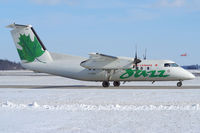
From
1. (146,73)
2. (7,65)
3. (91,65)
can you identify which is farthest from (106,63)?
(7,65)

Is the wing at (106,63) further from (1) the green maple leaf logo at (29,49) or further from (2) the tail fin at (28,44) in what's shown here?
(1) the green maple leaf logo at (29,49)

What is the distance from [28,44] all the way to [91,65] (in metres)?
6.30

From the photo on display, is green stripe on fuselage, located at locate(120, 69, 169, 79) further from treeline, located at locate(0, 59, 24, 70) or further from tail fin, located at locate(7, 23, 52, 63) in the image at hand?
treeline, located at locate(0, 59, 24, 70)

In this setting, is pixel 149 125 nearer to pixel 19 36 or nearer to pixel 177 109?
pixel 177 109

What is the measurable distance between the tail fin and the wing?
3913mm

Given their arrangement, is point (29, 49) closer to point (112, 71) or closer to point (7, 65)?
point (112, 71)

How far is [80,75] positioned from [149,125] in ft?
56.9

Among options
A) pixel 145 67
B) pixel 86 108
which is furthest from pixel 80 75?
pixel 86 108

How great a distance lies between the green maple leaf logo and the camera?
2528 cm

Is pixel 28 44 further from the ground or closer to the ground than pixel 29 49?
further from the ground

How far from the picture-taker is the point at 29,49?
25438 millimetres

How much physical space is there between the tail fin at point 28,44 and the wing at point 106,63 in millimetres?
3913

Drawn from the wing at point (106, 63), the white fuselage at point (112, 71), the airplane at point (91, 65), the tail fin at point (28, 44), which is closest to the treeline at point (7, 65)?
the tail fin at point (28, 44)

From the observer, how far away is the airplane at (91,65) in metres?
24.5
